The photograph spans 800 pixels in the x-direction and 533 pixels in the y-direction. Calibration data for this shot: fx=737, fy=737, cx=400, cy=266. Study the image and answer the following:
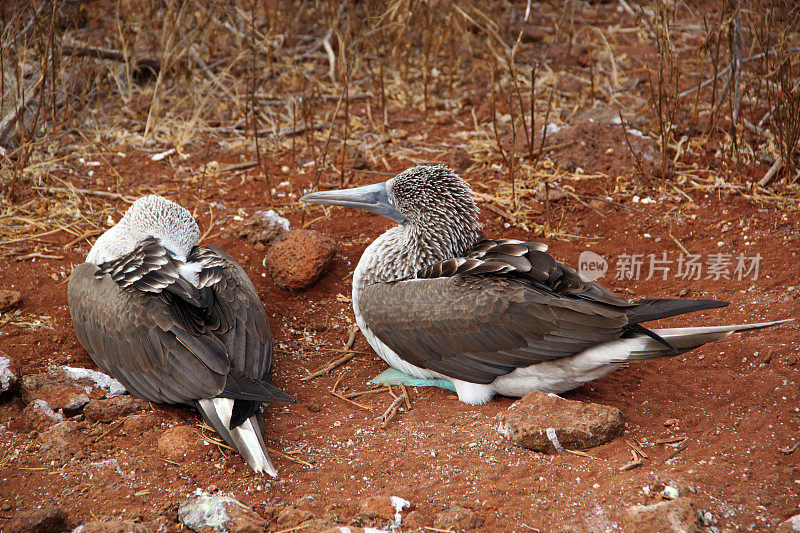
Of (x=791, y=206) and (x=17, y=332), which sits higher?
(x=791, y=206)

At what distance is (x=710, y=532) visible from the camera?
9.62 ft

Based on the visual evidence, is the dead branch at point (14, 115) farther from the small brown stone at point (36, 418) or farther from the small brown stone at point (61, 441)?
the small brown stone at point (61, 441)

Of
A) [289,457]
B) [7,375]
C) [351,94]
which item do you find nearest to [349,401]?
[289,457]

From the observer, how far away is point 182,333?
3.96m

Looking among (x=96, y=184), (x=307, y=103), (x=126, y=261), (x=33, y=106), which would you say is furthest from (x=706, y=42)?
(x=33, y=106)

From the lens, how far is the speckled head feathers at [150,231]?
4.70 meters

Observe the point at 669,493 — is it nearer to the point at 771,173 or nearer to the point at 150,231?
the point at 150,231

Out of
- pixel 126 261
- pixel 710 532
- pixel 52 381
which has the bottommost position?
pixel 52 381

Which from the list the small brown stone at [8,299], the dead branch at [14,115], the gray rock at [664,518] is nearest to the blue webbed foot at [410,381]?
the gray rock at [664,518]

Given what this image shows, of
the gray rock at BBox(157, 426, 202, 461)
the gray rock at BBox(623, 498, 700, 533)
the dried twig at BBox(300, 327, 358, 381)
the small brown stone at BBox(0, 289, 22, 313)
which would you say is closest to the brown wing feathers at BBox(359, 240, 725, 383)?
the dried twig at BBox(300, 327, 358, 381)

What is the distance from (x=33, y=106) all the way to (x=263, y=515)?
5500 millimetres

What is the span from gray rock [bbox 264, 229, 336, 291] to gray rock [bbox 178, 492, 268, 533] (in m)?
2.16

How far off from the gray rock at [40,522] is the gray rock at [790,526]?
287 centimetres

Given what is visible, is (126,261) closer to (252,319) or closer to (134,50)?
(252,319)
